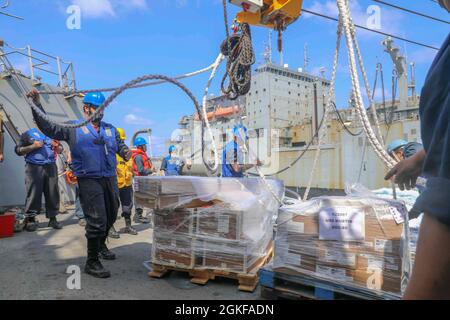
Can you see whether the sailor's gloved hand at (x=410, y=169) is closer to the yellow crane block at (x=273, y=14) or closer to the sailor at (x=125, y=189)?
the yellow crane block at (x=273, y=14)

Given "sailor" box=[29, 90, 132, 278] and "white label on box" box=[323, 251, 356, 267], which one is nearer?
"white label on box" box=[323, 251, 356, 267]

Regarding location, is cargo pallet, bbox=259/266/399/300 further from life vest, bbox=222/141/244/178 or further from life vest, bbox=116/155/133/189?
life vest, bbox=116/155/133/189

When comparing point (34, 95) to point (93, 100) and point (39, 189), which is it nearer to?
point (93, 100)

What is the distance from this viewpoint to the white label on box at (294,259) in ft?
9.34

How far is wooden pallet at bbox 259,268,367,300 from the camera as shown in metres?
2.64

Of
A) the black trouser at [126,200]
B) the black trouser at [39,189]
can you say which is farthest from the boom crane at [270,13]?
the black trouser at [39,189]

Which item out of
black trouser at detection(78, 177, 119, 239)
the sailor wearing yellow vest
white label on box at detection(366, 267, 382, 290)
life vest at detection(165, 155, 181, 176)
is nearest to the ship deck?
black trouser at detection(78, 177, 119, 239)

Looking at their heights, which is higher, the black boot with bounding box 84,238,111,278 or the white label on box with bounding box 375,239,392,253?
the white label on box with bounding box 375,239,392,253

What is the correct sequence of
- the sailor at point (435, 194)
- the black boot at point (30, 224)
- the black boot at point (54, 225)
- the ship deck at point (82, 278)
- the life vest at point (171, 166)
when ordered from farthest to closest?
the life vest at point (171, 166), the black boot at point (54, 225), the black boot at point (30, 224), the ship deck at point (82, 278), the sailor at point (435, 194)

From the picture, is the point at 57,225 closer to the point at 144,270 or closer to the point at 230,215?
the point at 144,270

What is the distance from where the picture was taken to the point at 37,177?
6148 mm

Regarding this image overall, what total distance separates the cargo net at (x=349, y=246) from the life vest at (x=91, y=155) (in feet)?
6.93

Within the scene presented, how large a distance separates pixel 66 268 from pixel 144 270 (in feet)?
2.89

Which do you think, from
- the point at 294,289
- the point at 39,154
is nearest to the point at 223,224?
the point at 294,289
